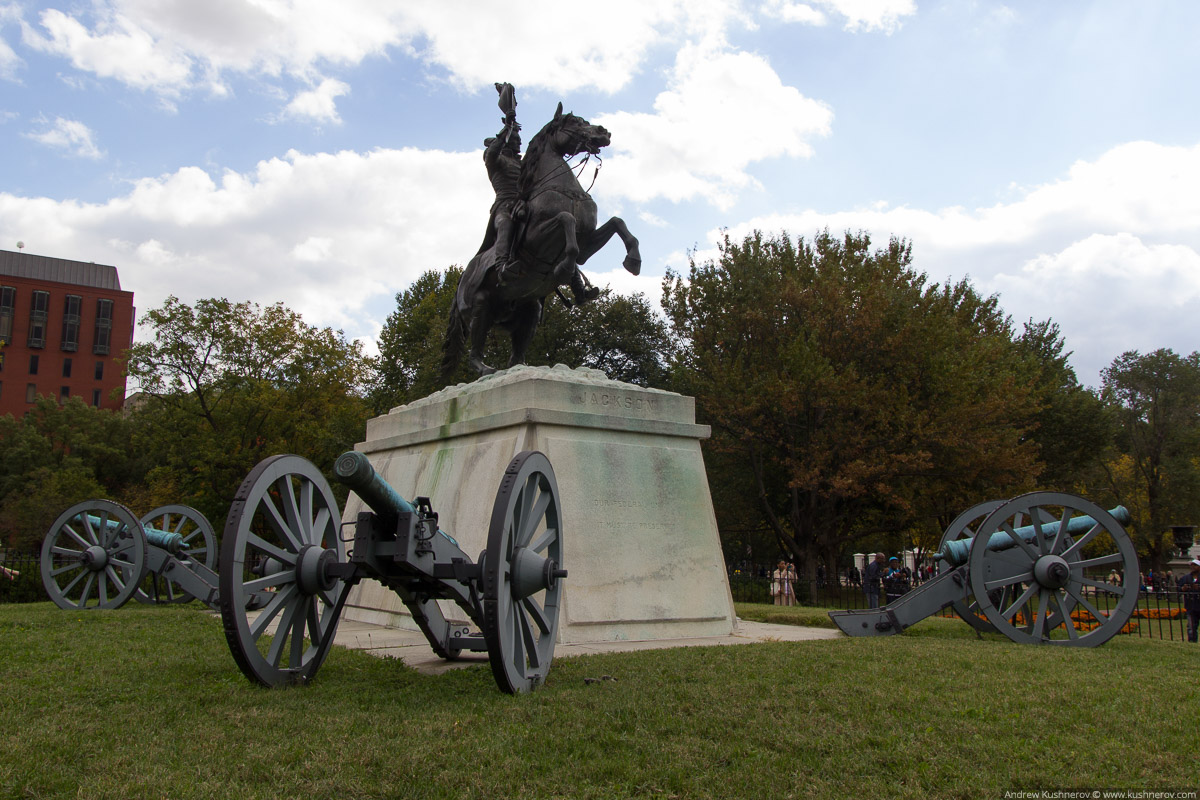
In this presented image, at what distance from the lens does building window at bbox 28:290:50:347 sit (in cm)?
6944

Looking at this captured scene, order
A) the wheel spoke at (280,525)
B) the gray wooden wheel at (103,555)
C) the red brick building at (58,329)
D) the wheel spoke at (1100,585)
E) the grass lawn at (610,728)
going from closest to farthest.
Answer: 1. the grass lawn at (610,728)
2. the wheel spoke at (280,525)
3. the wheel spoke at (1100,585)
4. the gray wooden wheel at (103,555)
5. the red brick building at (58,329)

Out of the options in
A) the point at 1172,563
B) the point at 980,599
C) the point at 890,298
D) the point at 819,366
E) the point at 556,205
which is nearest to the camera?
the point at 980,599

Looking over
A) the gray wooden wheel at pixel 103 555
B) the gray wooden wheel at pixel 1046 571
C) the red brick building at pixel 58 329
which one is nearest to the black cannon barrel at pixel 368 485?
the gray wooden wheel at pixel 1046 571

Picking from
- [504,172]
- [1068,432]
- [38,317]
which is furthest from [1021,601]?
[38,317]

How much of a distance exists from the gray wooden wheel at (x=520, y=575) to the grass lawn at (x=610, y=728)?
0.76 feet

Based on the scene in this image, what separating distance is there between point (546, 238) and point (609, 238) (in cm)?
92

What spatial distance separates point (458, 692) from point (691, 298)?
2186 cm

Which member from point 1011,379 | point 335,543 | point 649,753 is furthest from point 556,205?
point 1011,379

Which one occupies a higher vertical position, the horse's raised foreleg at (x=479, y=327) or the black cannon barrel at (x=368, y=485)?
the horse's raised foreleg at (x=479, y=327)

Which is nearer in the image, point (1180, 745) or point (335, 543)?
point (1180, 745)

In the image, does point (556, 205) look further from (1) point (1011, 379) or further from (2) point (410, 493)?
(1) point (1011, 379)

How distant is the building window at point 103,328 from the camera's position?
7262cm

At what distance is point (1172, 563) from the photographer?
3622cm

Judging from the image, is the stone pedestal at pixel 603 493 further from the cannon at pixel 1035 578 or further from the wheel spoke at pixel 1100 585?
the wheel spoke at pixel 1100 585
